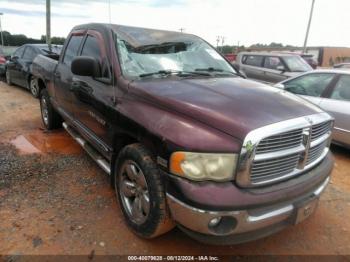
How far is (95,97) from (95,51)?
0.66 meters

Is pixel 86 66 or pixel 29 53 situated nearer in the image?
pixel 86 66

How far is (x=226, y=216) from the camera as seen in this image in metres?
→ 2.23

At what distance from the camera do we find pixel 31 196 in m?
3.64

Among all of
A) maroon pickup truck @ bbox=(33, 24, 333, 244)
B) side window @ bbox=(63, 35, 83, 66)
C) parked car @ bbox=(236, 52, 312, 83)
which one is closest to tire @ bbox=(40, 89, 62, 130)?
side window @ bbox=(63, 35, 83, 66)

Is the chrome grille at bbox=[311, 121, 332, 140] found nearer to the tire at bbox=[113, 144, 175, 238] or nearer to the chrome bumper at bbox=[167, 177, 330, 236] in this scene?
the chrome bumper at bbox=[167, 177, 330, 236]

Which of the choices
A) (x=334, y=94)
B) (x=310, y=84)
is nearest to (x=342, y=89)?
(x=334, y=94)

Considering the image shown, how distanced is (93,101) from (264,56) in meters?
9.12

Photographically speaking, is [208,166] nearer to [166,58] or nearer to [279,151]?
[279,151]

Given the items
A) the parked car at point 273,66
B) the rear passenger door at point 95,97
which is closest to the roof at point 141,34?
the rear passenger door at point 95,97

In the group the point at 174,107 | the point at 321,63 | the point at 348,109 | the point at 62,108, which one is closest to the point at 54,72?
the point at 62,108

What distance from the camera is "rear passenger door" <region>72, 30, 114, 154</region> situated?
11.0ft

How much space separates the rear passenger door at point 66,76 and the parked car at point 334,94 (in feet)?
10.4

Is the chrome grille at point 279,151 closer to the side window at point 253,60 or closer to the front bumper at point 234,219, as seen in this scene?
the front bumper at point 234,219

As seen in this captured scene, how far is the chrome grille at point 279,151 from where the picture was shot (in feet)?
7.37
